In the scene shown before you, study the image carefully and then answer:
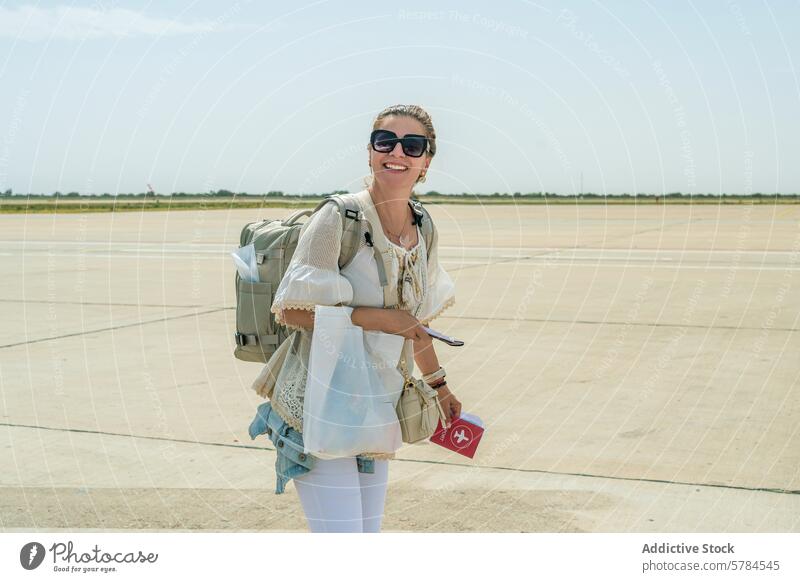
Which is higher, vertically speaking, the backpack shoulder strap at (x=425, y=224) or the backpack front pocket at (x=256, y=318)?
the backpack shoulder strap at (x=425, y=224)

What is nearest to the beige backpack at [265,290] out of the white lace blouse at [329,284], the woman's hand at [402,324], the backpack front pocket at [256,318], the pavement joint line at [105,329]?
the backpack front pocket at [256,318]

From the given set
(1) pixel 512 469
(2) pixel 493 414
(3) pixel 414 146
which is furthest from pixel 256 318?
(2) pixel 493 414

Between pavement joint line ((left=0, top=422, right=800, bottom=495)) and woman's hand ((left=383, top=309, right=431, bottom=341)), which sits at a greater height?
woman's hand ((left=383, top=309, right=431, bottom=341))

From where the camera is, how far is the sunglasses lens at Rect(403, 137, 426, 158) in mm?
2848

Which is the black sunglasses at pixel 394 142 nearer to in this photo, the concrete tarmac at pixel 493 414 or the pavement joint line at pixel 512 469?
the concrete tarmac at pixel 493 414

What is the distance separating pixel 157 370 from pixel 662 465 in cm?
406

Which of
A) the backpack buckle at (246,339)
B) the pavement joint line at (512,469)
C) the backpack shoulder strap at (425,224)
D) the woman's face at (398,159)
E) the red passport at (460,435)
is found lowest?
the pavement joint line at (512,469)

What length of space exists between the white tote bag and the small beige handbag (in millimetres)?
122

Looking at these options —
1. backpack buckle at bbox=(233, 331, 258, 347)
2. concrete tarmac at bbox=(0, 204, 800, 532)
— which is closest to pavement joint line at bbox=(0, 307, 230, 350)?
concrete tarmac at bbox=(0, 204, 800, 532)

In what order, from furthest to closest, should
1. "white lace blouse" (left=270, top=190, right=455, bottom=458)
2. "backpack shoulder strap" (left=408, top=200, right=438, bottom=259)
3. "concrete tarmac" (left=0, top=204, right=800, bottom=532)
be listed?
1. "concrete tarmac" (left=0, top=204, right=800, bottom=532)
2. "backpack shoulder strap" (left=408, top=200, right=438, bottom=259)
3. "white lace blouse" (left=270, top=190, right=455, bottom=458)

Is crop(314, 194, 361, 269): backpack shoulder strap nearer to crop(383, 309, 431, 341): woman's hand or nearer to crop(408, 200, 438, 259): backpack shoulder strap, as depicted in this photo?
crop(383, 309, 431, 341): woman's hand

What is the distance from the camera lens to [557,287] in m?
13.1

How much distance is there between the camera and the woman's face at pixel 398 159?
2.85 metres

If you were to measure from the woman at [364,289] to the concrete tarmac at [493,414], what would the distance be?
1498mm
